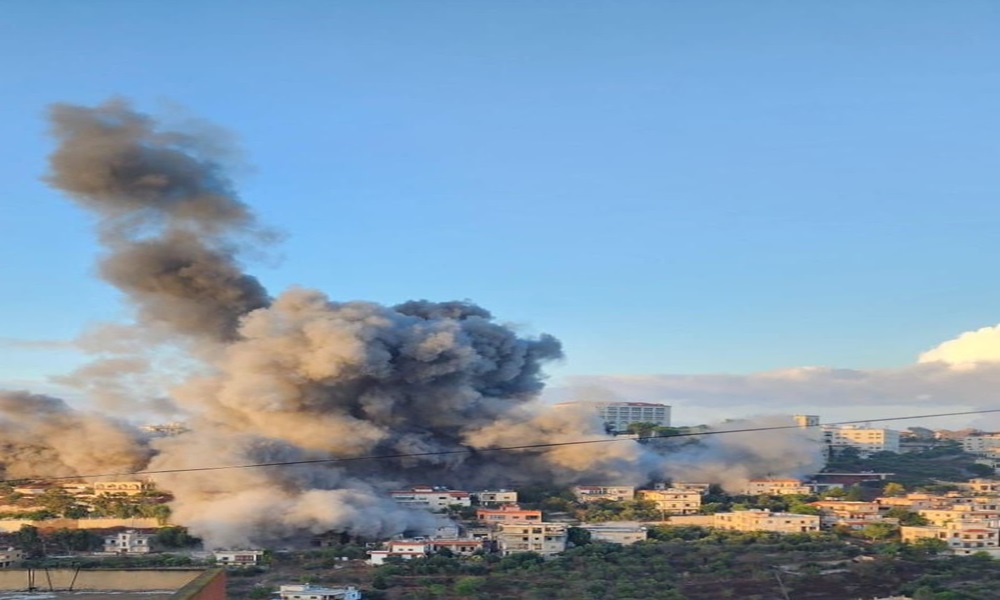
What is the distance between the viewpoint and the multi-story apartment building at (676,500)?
31.7 m

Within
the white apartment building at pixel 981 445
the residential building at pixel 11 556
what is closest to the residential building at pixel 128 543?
the residential building at pixel 11 556

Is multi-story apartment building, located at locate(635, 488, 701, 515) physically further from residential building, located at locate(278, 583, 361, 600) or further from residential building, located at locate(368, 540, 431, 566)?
residential building, located at locate(278, 583, 361, 600)

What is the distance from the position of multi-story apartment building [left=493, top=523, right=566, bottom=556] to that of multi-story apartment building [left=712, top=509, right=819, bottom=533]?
210 inches

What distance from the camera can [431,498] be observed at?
104 feet

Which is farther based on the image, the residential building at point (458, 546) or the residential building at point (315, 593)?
the residential building at point (458, 546)

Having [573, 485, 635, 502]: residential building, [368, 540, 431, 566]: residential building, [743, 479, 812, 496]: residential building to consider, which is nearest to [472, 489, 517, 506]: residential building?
[573, 485, 635, 502]: residential building

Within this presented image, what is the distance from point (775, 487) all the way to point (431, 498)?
40.1 ft

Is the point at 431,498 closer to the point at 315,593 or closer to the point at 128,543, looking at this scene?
the point at 128,543

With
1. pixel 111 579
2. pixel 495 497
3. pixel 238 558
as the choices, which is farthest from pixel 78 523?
pixel 111 579

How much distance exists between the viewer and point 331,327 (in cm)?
3253

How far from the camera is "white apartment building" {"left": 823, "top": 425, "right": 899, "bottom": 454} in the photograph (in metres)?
58.9

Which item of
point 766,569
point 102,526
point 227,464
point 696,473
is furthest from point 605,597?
point 696,473

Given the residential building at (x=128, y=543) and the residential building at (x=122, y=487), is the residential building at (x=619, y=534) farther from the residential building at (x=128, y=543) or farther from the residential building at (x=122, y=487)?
the residential building at (x=122, y=487)

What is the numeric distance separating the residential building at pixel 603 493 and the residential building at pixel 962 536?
1027cm
